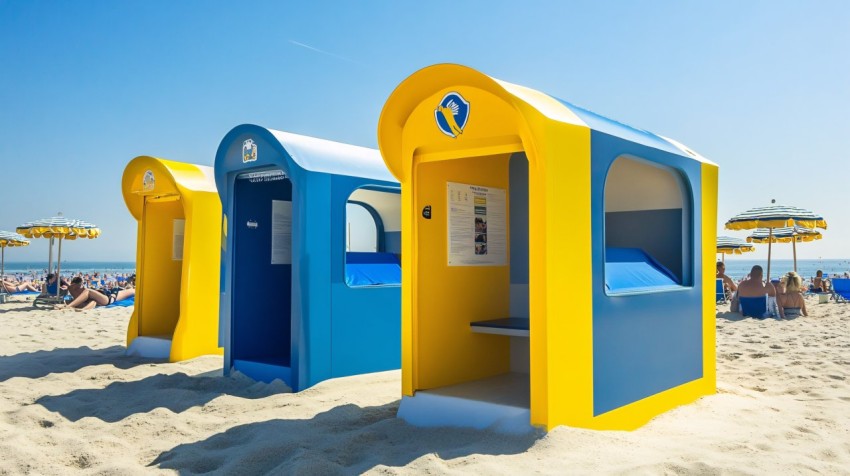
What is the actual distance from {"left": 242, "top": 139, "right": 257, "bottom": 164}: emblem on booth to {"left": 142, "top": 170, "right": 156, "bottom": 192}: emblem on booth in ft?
7.67

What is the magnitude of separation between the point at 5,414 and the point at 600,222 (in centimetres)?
475

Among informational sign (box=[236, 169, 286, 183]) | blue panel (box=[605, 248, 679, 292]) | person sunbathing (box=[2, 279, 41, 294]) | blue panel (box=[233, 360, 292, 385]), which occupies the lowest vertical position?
blue panel (box=[233, 360, 292, 385])

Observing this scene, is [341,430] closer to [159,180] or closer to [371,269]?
[371,269]

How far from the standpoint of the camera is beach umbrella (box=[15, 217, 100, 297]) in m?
17.4

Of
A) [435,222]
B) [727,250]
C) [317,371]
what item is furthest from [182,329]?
[727,250]

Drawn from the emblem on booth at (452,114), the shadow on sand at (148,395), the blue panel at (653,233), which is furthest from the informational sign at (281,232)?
the blue panel at (653,233)

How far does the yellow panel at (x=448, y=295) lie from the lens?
4.94m

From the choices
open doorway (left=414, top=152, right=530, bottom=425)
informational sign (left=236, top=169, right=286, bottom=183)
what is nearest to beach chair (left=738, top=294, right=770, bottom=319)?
open doorway (left=414, top=152, right=530, bottom=425)

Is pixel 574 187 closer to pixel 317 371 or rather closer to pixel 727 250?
pixel 317 371

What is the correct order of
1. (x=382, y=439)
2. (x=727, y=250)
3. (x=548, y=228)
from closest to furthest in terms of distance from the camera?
(x=548, y=228), (x=382, y=439), (x=727, y=250)

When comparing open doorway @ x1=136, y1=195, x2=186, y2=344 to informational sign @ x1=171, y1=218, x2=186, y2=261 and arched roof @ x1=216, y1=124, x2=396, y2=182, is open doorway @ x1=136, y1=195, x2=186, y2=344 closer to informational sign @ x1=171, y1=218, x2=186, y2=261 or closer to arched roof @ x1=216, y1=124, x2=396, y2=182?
informational sign @ x1=171, y1=218, x2=186, y2=261

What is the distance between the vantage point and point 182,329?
8086mm

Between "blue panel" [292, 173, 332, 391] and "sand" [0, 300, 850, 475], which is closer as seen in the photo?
"sand" [0, 300, 850, 475]

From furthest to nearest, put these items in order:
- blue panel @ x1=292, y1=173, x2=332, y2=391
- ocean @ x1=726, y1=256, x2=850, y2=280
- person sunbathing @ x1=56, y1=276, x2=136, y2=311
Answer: ocean @ x1=726, y1=256, x2=850, y2=280 < person sunbathing @ x1=56, y1=276, x2=136, y2=311 < blue panel @ x1=292, y1=173, x2=332, y2=391
